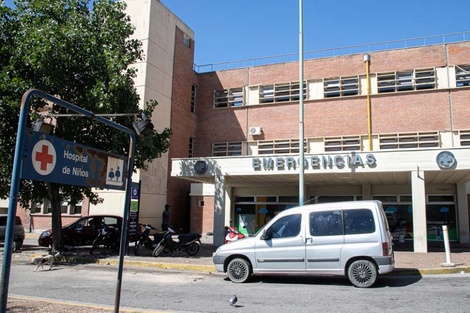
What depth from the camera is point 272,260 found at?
10305mm

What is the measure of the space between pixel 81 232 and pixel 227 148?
13383 millimetres

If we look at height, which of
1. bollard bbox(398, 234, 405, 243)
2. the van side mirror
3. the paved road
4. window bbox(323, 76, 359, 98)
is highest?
window bbox(323, 76, 359, 98)

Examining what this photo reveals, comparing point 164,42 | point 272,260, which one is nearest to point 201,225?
point 164,42

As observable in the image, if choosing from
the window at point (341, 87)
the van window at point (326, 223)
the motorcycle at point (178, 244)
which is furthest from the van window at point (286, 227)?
the window at point (341, 87)

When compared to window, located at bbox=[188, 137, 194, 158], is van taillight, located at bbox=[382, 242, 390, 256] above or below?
below

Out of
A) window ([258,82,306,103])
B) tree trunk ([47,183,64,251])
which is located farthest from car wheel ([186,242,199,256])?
window ([258,82,306,103])

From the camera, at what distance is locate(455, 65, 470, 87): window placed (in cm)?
2406

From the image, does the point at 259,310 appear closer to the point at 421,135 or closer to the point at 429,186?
the point at 429,186

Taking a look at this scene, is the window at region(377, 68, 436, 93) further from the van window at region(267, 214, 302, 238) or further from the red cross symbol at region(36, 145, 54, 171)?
the red cross symbol at region(36, 145, 54, 171)

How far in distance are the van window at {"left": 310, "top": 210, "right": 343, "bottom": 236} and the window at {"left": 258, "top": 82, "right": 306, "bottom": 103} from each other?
18.3 metres

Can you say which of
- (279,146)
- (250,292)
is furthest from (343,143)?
(250,292)

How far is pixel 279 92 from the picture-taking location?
2830cm

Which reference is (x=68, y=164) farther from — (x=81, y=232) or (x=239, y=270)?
(x=81, y=232)

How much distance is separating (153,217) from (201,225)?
10.6ft
